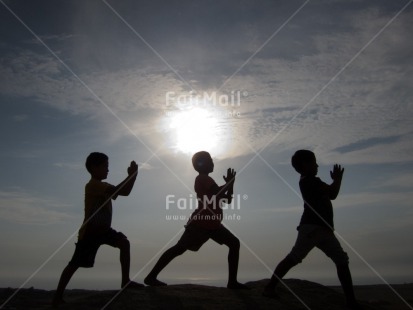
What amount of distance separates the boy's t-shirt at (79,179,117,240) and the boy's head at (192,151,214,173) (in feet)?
5.60

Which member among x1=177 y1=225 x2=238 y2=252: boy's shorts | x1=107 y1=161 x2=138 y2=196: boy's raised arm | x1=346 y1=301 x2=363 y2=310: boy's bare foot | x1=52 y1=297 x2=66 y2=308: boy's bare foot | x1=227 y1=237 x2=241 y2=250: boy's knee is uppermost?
x1=107 y1=161 x2=138 y2=196: boy's raised arm

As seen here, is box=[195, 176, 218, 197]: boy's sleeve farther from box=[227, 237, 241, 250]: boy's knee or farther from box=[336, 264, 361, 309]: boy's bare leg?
box=[336, 264, 361, 309]: boy's bare leg

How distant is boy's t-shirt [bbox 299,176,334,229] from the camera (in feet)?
20.4

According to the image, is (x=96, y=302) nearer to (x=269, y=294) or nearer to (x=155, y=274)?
(x=155, y=274)

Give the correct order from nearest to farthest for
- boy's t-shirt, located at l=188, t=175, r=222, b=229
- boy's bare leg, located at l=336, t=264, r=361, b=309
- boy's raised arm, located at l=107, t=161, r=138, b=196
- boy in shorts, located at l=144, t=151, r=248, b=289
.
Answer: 1. boy's bare leg, located at l=336, t=264, r=361, b=309
2. boy's raised arm, located at l=107, t=161, r=138, b=196
3. boy in shorts, located at l=144, t=151, r=248, b=289
4. boy's t-shirt, located at l=188, t=175, r=222, b=229

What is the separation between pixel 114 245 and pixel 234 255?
203cm

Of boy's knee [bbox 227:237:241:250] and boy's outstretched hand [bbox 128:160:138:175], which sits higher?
boy's outstretched hand [bbox 128:160:138:175]

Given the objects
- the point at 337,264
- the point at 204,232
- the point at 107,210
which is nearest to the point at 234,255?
the point at 204,232

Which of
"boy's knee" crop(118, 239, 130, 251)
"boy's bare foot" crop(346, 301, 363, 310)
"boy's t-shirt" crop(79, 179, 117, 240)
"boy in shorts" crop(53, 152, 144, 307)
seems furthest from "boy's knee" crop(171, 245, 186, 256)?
"boy's bare foot" crop(346, 301, 363, 310)

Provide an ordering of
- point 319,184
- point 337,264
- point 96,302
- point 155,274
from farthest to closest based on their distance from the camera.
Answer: point 155,274 < point 319,184 < point 337,264 < point 96,302

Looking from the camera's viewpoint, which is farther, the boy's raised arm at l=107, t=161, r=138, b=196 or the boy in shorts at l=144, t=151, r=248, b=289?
the boy in shorts at l=144, t=151, r=248, b=289

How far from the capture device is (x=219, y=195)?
7.07 meters

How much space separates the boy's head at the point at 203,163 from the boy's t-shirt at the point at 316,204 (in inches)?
70.9

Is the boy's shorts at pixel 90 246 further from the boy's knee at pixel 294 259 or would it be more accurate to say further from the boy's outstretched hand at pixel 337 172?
the boy's outstretched hand at pixel 337 172
